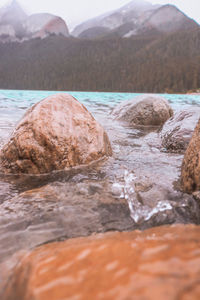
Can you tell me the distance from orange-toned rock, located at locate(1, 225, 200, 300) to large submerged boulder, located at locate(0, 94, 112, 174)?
5.29 feet

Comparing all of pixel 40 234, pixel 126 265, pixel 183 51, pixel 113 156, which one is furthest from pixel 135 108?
pixel 183 51

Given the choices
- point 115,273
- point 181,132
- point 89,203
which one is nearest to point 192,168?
point 89,203

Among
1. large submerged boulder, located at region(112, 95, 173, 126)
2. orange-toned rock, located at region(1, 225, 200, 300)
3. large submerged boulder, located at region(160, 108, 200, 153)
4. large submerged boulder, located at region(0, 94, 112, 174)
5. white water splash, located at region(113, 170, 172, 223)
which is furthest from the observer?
large submerged boulder, located at region(112, 95, 173, 126)

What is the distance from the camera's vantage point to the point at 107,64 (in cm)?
9125

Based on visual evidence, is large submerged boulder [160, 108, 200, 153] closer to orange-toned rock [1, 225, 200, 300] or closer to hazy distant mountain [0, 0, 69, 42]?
orange-toned rock [1, 225, 200, 300]

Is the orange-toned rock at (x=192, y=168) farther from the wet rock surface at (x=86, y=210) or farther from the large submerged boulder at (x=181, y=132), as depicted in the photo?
the large submerged boulder at (x=181, y=132)

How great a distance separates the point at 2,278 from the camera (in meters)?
0.92

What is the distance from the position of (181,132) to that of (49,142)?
2292mm

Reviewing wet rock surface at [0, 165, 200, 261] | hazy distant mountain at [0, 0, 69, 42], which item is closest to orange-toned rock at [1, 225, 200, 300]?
wet rock surface at [0, 165, 200, 261]

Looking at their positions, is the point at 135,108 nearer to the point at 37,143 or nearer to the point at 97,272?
the point at 37,143

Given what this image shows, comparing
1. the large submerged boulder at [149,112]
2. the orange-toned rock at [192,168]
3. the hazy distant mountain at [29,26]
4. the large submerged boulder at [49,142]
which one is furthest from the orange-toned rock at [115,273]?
the hazy distant mountain at [29,26]

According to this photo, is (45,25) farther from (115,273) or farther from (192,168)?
(115,273)

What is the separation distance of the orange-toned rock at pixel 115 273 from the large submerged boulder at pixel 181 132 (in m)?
2.67

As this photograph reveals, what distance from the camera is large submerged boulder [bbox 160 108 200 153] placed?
3.40m
